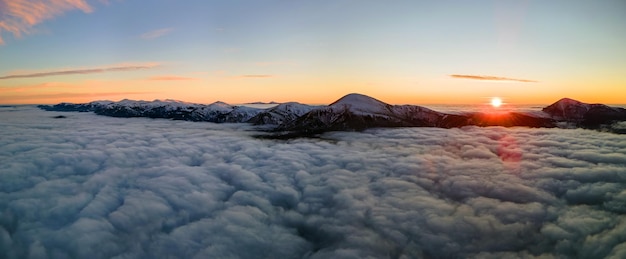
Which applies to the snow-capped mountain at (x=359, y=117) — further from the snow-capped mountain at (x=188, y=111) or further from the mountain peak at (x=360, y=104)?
the snow-capped mountain at (x=188, y=111)

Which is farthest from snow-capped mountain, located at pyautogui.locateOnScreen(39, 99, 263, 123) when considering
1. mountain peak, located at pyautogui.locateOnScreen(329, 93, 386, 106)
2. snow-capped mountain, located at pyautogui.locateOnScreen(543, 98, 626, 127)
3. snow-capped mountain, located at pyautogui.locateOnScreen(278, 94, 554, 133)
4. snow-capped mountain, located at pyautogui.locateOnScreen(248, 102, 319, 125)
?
snow-capped mountain, located at pyautogui.locateOnScreen(543, 98, 626, 127)

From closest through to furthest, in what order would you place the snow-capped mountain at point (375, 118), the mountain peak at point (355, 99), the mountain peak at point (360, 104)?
the snow-capped mountain at point (375, 118)
the mountain peak at point (360, 104)
the mountain peak at point (355, 99)

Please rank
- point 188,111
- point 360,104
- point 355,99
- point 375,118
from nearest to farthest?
point 375,118
point 360,104
point 355,99
point 188,111

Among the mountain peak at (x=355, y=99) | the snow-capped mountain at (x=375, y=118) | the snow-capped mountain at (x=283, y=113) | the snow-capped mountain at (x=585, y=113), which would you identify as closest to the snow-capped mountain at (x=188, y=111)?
the snow-capped mountain at (x=283, y=113)

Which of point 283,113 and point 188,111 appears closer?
point 283,113

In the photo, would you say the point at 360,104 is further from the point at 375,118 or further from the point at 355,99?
the point at 375,118

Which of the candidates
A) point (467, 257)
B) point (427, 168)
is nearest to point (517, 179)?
point (427, 168)

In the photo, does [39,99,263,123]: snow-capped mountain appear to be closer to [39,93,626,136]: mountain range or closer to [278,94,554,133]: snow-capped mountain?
[39,93,626,136]: mountain range

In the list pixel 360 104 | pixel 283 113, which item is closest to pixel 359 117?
pixel 360 104
